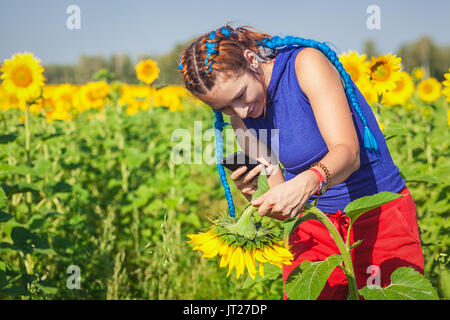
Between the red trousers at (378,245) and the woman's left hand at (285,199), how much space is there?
1.91 ft

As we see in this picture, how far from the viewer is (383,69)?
223cm

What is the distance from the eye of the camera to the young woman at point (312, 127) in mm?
1231

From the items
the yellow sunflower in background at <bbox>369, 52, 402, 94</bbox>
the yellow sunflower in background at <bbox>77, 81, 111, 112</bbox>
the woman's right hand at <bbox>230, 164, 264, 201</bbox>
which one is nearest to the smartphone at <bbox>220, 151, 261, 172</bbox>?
the woman's right hand at <bbox>230, 164, 264, 201</bbox>

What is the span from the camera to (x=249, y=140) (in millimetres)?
1686

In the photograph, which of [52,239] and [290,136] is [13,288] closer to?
[52,239]

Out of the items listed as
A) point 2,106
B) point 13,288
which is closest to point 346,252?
point 13,288

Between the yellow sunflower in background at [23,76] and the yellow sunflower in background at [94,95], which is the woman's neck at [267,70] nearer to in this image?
the yellow sunflower in background at [23,76]

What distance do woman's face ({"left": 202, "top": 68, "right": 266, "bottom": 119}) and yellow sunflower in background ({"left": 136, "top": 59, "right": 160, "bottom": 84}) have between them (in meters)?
3.45

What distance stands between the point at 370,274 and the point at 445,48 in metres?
33.5

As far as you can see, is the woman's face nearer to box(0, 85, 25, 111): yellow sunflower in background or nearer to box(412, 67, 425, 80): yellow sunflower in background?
box(0, 85, 25, 111): yellow sunflower in background

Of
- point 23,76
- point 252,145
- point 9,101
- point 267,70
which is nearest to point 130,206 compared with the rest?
point 23,76

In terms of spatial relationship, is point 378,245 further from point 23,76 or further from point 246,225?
point 23,76

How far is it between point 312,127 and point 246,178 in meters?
0.29

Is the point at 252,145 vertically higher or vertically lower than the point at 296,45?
lower
